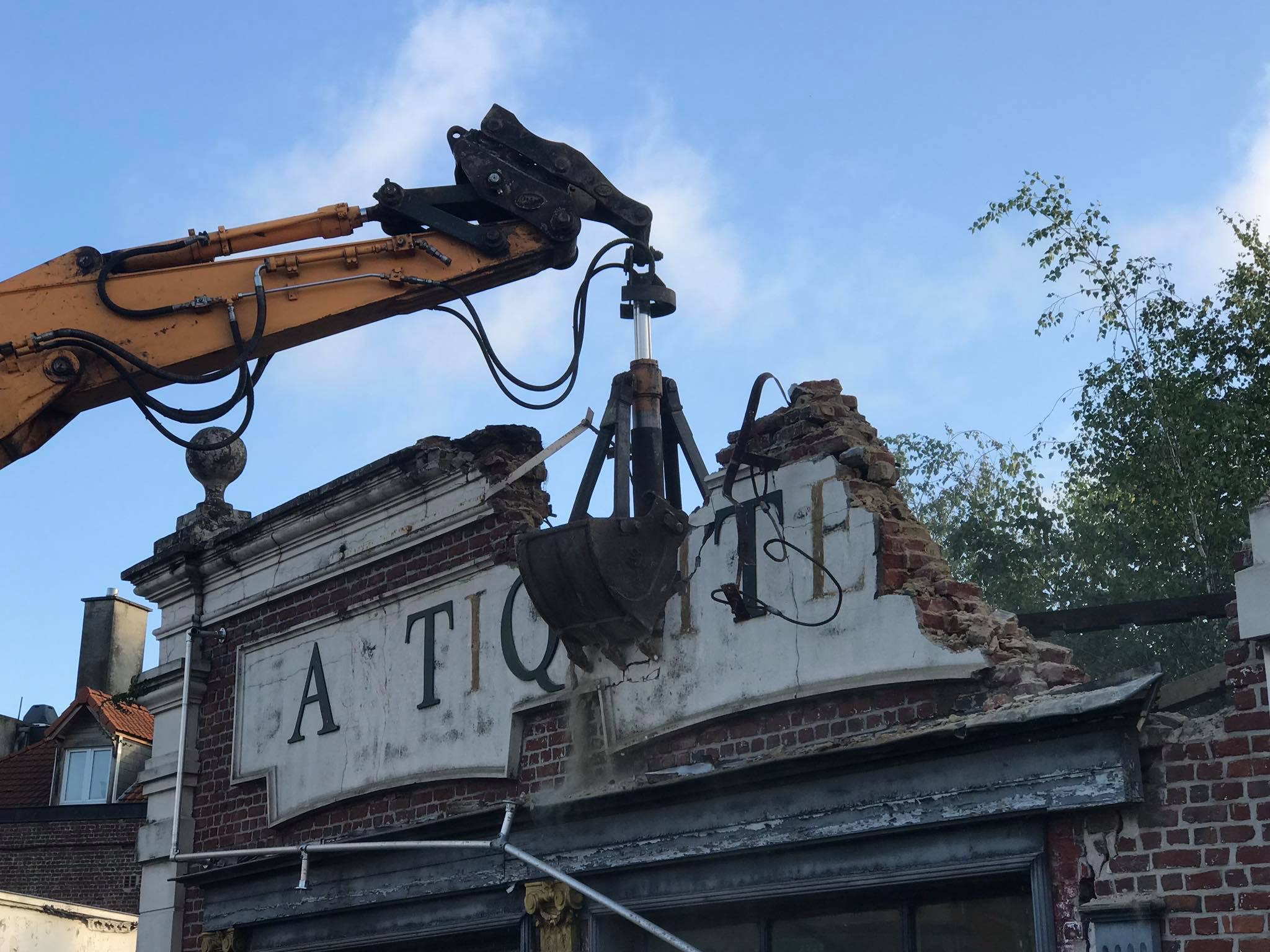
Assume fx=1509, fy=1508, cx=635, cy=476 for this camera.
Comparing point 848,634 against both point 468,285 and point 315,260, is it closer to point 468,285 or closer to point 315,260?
point 468,285

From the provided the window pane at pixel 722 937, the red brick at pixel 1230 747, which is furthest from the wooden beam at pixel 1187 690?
the window pane at pixel 722 937

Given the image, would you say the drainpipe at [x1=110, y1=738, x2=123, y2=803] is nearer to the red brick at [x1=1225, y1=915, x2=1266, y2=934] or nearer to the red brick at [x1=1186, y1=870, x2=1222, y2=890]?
the red brick at [x1=1186, y1=870, x2=1222, y2=890]

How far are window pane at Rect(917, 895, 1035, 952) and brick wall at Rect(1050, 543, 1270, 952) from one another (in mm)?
329

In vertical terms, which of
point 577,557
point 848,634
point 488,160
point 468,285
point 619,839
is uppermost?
point 488,160

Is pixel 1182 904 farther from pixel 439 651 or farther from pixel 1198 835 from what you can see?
pixel 439 651

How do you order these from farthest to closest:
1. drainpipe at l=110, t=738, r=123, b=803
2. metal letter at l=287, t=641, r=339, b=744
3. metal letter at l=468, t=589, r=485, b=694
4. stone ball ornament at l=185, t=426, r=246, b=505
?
drainpipe at l=110, t=738, r=123, b=803 → stone ball ornament at l=185, t=426, r=246, b=505 → metal letter at l=287, t=641, r=339, b=744 → metal letter at l=468, t=589, r=485, b=694

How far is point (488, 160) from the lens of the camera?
27.0 feet

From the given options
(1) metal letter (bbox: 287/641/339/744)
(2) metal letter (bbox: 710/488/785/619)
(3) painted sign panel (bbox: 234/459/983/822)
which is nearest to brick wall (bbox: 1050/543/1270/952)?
(3) painted sign panel (bbox: 234/459/983/822)

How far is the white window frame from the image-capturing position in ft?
80.5

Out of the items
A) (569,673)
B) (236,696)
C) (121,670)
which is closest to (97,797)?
(121,670)

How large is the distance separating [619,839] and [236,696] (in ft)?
14.3

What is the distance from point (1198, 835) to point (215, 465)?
8709 mm

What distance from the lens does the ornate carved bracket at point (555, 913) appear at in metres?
8.12

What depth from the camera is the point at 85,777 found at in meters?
24.8
